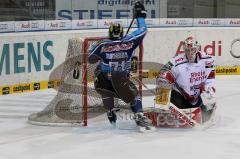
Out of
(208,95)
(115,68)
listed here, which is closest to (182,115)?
(208,95)

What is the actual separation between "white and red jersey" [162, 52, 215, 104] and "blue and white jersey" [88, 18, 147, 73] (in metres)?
0.49

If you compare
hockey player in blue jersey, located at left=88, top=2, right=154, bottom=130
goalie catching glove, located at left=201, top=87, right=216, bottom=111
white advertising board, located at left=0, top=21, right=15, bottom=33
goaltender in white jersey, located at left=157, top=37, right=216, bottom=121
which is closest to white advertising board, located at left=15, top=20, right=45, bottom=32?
white advertising board, located at left=0, top=21, right=15, bottom=33

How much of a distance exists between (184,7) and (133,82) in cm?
646

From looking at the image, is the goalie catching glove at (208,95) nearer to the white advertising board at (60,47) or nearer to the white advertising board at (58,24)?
the white advertising board at (60,47)

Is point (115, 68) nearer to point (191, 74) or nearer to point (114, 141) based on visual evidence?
point (191, 74)

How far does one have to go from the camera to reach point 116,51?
6547mm

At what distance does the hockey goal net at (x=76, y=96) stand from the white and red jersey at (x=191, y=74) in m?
0.82

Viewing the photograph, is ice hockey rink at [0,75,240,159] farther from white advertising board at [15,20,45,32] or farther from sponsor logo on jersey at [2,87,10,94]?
white advertising board at [15,20,45,32]

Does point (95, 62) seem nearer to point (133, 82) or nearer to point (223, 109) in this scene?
point (133, 82)

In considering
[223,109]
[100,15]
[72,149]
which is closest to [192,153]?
[72,149]

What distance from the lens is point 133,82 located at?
7.25m

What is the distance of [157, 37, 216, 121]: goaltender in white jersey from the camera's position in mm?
6703

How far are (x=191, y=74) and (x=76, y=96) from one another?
56.5 inches

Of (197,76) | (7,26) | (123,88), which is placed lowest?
(123,88)
